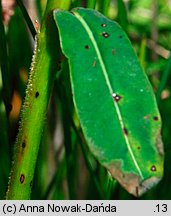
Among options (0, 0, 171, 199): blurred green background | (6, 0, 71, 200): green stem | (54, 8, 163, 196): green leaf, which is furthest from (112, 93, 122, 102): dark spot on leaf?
(0, 0, 171, 199): blurred green background

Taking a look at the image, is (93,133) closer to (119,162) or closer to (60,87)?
(119,162)

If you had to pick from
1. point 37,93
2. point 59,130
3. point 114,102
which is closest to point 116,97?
point 114,102

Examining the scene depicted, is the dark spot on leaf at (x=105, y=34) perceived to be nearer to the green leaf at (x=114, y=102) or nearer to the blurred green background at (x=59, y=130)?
the green leaf at (x=114, y=102)

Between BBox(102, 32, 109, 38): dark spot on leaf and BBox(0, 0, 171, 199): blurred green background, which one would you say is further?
BBox(0, 0, 171, 199): blurred green background

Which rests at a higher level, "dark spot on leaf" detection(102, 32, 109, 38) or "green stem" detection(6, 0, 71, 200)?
"dark spot on leaf" detection(102, 32, 109, 38)

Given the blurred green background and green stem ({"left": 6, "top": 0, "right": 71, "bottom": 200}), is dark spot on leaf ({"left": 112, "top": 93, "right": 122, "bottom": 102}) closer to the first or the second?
green stem ({"left": 6, "top": 0, "right": 71, "bottom": 200})

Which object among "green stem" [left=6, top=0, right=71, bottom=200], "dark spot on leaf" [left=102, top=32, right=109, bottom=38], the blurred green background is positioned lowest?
the blurred green background

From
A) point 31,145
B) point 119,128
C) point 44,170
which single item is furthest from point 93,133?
point 44,170
